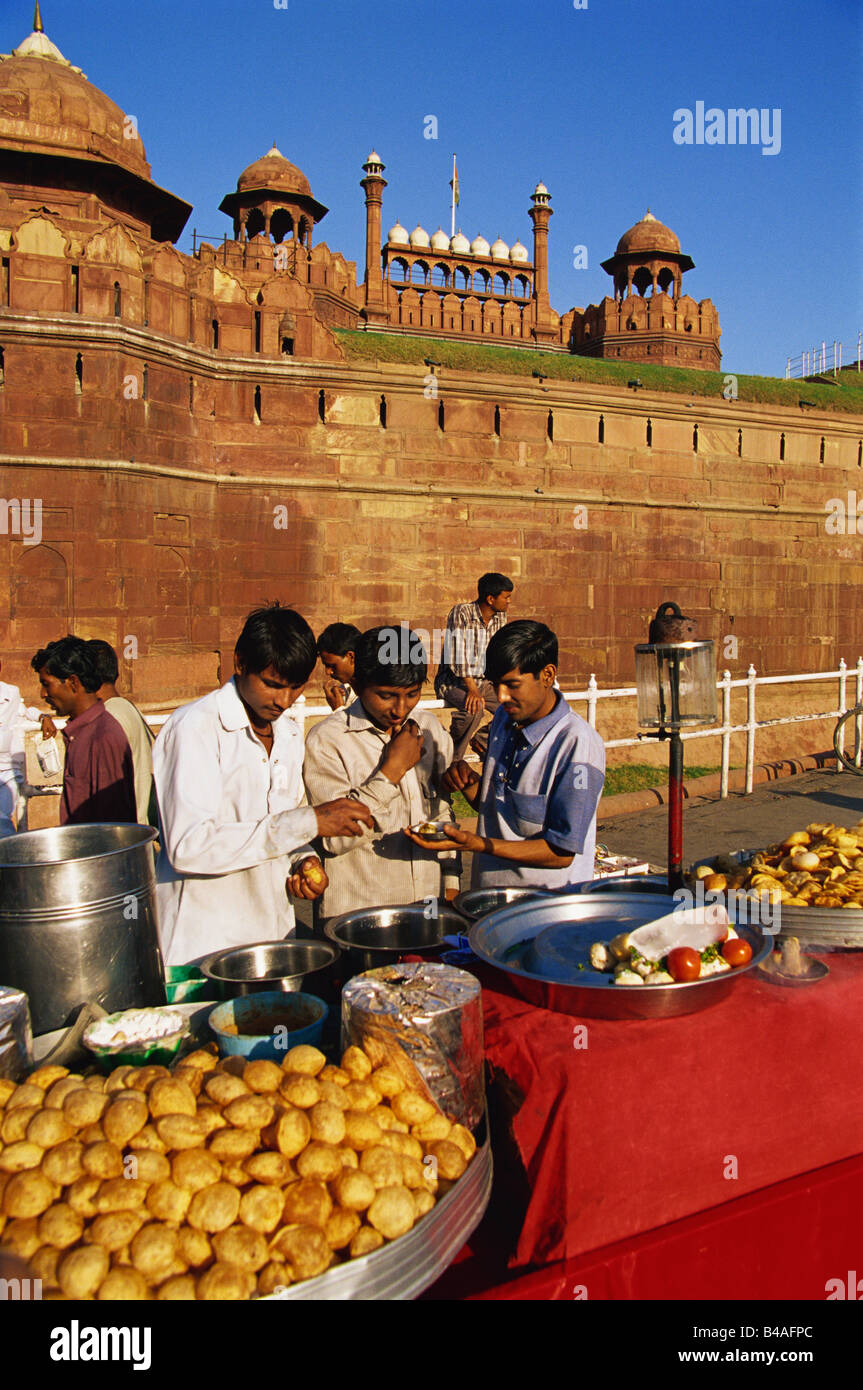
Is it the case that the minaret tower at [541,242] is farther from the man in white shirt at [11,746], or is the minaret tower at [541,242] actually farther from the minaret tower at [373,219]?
the man in white shirt at [11,746]

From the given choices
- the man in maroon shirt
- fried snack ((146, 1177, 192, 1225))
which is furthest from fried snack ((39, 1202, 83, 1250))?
the man in maroon shirt

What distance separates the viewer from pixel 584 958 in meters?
2.39

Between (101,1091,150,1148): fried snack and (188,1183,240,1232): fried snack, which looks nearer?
(188,1183,240,1232): fried snack

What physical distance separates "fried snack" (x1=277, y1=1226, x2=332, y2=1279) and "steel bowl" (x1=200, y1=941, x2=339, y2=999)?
852mm

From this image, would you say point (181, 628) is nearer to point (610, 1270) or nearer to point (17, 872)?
point (17, 872)

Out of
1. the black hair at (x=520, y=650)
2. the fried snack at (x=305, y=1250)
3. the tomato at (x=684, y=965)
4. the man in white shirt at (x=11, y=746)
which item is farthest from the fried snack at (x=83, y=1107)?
the man in white shirt at (x=11, y=746)

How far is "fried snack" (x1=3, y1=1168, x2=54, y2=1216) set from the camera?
1.57 meters

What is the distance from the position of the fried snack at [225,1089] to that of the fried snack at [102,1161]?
204 millimetres

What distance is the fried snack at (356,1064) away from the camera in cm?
188

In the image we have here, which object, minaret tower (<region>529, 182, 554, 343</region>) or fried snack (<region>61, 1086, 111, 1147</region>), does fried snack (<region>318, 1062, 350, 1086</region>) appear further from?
minaret tower (<region>529, 182, 554, 343</region>)

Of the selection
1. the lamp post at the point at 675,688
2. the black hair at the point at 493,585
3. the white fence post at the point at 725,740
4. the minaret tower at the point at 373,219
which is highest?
the minaret tower at the point at 373,219

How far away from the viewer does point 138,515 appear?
10.7 m

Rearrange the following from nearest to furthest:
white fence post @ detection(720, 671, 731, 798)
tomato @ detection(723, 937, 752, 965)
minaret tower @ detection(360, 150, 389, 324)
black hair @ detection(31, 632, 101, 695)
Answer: tomato @ detection(723, 937, 752, 965)
black hair @ detection(31, 632, 101, 695)
white fence post @ detection(720, 671, 731, 798)
minaret tower @ detection(360, 150, 389, 324)
